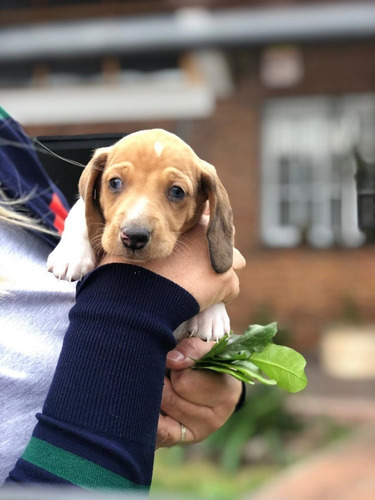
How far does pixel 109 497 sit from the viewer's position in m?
0.54

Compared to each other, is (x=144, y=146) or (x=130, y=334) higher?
(x=144, y=146)

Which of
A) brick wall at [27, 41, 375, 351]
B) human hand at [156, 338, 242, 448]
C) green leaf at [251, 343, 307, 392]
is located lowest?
human hand at [156, 338, 242, 448]

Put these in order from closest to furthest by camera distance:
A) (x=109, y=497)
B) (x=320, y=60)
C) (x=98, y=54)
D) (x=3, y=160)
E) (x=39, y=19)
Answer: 1. (x=109, y=497)
2. (x=3, y=160)
3. (x=98, y=54)
4. (x=320, y=60)
5. (x=39, y=19)

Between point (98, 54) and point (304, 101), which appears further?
point (304, 101)

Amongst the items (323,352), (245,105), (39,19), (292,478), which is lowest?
(292,478)

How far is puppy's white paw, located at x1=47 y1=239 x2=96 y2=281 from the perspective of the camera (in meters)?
1.15

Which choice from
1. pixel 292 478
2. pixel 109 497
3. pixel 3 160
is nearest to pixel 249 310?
pixel 292 478

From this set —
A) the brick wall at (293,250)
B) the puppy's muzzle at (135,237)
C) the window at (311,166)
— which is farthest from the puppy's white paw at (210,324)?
the window at (311,166)

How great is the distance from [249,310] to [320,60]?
Answer: 2.75 meters

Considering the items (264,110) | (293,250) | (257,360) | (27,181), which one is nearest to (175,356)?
(257,360)

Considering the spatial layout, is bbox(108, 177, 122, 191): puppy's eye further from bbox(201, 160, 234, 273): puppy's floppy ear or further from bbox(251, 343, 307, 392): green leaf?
bbox(251, 343, 307, 392): green leaf

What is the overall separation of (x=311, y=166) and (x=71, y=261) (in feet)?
26.8

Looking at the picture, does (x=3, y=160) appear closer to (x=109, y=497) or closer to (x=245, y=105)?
(x=109, y=497)

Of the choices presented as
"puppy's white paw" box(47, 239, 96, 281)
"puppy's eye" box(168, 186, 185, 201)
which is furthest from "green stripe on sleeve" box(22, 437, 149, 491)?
"puppy's eye" box(168, 186, 185, 201)
